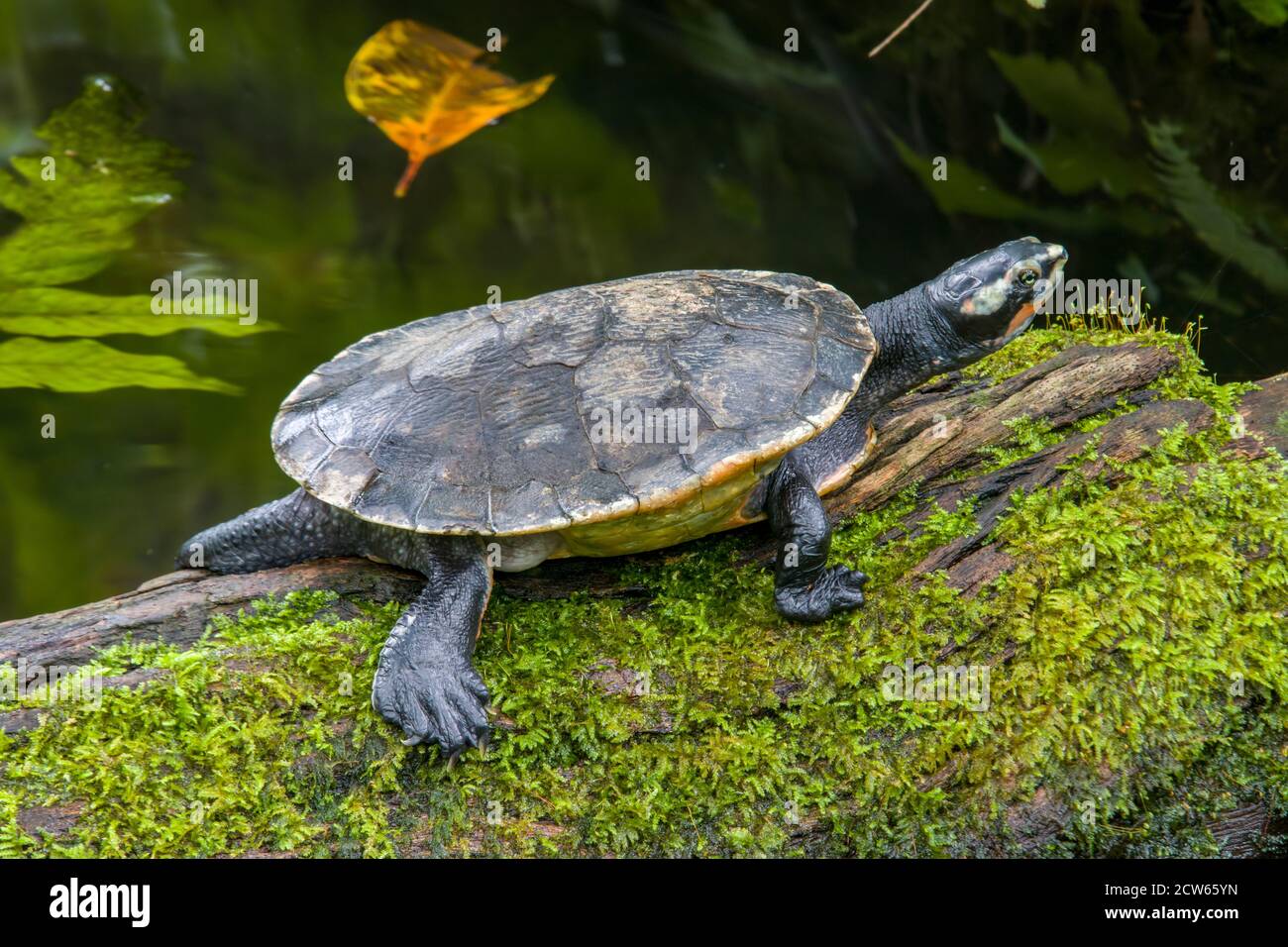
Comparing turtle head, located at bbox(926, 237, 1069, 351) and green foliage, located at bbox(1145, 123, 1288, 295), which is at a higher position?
green foliage, located at bbox(1145, 123, 1288, 295)

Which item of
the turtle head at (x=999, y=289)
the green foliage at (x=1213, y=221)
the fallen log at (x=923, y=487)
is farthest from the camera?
the green foliage at (x=1213, y=221)

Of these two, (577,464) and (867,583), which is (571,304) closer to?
(577,464)

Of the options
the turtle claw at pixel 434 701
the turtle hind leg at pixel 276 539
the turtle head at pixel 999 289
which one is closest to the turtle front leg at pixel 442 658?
the turtle claw at pixel 434 701

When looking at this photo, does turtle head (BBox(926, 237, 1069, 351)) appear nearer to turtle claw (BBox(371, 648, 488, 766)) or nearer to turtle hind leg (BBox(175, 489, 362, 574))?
turtle claw (BBox(371, 648, 488, 766))

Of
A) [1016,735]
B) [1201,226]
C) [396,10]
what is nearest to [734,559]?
[1016,735]

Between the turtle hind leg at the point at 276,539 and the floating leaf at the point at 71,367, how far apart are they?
196 centimetres

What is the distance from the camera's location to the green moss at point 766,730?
2.38 metres

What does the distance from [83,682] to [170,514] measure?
263 cm

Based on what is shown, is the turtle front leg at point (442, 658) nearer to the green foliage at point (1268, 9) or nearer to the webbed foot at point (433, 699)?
the webbed foot at point (433, 699)

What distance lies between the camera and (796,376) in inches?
106

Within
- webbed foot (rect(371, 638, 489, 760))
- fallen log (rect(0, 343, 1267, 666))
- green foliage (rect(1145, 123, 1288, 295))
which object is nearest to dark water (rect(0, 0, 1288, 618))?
green foliage (rect(1145, 123, 1288, 295))

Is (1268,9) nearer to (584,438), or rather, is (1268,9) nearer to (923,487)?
(923,487)

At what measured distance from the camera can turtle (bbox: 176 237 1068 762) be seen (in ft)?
8.33

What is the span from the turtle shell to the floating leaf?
2.19 m
